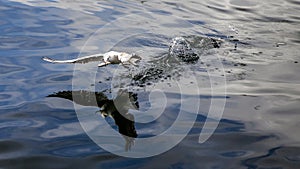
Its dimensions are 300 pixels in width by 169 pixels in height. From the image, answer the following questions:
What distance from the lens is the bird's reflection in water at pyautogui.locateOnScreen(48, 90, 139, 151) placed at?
5.76m

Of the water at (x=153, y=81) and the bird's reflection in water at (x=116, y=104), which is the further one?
the bird's reflection in water at (x=116, y=104)

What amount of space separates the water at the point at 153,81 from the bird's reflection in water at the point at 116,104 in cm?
13

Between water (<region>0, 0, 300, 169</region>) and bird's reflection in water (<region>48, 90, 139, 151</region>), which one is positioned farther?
bird's reflection in water (<region>48, 90, 139, 151</region>)

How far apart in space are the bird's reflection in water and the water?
0.42 feet

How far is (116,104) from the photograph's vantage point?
6.50 m

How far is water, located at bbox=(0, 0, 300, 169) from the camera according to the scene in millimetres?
5035

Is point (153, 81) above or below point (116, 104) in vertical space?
Answer: above

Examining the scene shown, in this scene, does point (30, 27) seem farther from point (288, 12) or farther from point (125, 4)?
point (288, 12)

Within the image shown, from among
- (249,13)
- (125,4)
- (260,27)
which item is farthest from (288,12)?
(125,4)

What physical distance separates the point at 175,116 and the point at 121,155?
140cm

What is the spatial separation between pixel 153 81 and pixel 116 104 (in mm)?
1193

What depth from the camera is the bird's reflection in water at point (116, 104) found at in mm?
5758

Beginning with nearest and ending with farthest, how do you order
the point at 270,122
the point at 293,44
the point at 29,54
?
the point at 270,122
the point at 29,54
the point at 293,44

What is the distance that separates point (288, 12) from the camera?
13281mm
